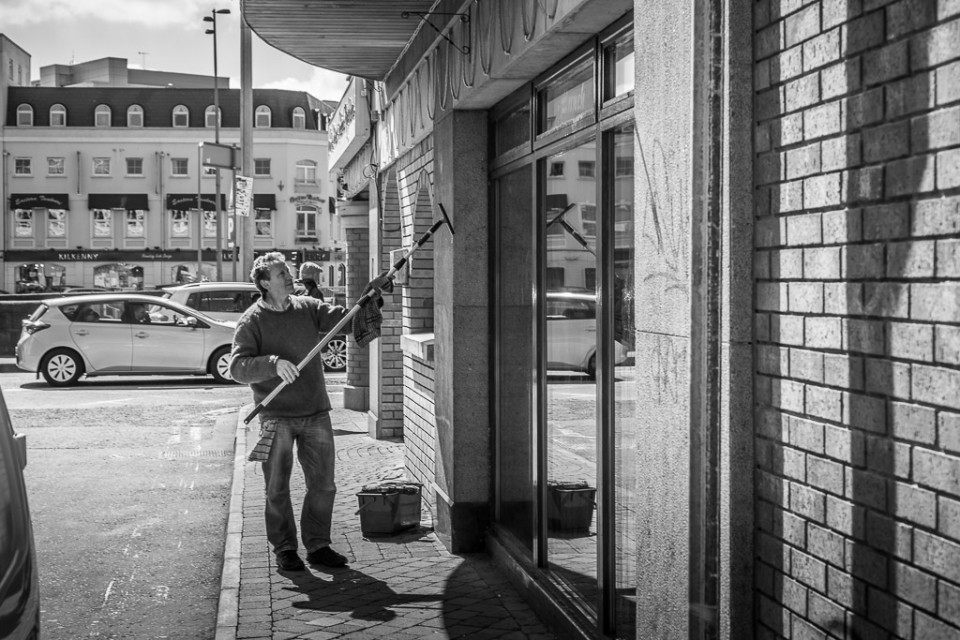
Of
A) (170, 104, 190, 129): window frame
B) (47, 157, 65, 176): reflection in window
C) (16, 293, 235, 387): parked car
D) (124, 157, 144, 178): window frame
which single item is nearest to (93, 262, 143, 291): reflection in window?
(124, 157, 144, 178): window frame

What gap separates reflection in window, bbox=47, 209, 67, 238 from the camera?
71312 millimetres

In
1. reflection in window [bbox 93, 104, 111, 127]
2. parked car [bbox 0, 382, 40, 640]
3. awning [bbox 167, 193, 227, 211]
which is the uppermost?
reflection in window [bbox 93, 104, 111, 127]

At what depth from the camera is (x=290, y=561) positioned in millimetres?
7535

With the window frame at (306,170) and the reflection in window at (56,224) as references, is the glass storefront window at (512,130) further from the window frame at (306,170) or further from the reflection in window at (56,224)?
the reflection in window at (56,224)

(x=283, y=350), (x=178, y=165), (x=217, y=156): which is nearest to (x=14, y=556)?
(x=283, y=350)

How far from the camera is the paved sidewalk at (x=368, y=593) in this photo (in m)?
6.25

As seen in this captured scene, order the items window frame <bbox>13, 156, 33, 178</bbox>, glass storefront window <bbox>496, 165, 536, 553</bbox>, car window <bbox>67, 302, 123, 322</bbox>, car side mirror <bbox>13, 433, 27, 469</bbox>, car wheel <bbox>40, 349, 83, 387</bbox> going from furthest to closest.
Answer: window frame <bbox>13, 156, 33, 178</bbox>
car window <bbox>67, 302, 123, 322</bbox>
car wheel <bbox>40, 349, 83, 387</bbox>
glass storefront window <bbox>496, 165, 536, 553</bbox>
car side mirror <bbox>13, 433, 27, 469</bbox>

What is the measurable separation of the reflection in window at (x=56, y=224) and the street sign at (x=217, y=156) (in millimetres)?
48663

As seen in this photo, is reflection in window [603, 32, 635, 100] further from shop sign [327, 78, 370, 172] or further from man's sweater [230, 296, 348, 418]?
shop sign [327, 78, 370, 172]

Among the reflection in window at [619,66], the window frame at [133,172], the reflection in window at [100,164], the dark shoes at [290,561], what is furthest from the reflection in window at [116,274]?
the reflection in window at [619,66]

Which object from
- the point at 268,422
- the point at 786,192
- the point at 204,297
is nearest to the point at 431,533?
the point at 268,422

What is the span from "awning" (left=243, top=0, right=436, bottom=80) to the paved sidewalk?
3524 millimetres

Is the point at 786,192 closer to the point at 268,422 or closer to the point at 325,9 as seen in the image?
the point at 268,422

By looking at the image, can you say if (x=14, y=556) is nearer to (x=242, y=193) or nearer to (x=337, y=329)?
(x=337, y=329)
